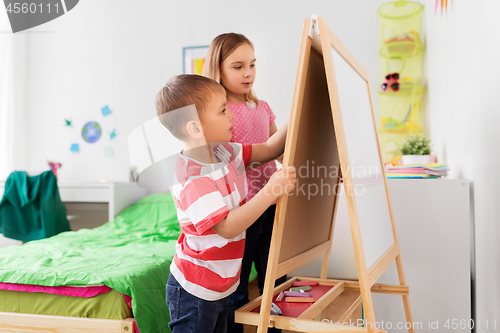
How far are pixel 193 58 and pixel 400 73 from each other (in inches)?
64.9

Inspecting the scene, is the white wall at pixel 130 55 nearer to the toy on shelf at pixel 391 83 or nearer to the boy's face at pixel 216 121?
the toy on shelf at pixel 391 83

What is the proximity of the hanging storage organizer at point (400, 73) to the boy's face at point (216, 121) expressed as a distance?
1.88 meters

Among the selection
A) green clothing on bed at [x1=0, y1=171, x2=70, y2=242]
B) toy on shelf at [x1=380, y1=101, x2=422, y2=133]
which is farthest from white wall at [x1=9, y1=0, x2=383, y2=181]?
green clothing on bed at [x1=0, y1=171, x2=70, y2=242]

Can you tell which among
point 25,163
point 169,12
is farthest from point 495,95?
point 25,163

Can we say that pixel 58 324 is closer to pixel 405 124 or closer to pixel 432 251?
pixel 432 251

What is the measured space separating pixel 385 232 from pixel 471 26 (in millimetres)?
876

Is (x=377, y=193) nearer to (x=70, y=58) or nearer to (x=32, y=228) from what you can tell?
(x=32, y=228)

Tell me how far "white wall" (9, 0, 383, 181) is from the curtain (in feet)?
0.41

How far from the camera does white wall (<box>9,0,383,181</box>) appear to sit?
A: 9.72 feet

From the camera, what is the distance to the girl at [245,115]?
130cm

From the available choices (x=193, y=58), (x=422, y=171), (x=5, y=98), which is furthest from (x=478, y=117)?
(x=5, y=98)

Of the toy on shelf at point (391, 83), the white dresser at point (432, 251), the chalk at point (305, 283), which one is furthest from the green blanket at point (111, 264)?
the toy on shelf at point (391, 83)

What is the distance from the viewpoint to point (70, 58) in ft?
12.5

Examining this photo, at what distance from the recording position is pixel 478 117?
1.47 meters
